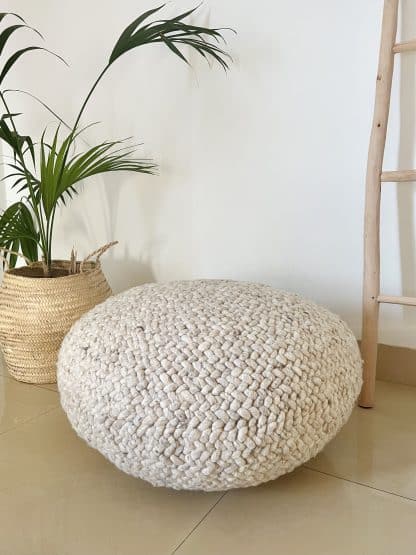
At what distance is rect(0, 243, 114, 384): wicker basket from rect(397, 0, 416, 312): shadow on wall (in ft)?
2.39

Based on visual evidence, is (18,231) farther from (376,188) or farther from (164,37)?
(376,188)

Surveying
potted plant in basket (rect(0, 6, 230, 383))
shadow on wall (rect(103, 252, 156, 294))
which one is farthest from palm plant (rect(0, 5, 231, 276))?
shadow on wall (rect(103, 252, 156, 294))

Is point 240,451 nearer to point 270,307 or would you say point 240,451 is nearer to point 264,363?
point 264,363

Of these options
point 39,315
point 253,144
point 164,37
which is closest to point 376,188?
point 253,144

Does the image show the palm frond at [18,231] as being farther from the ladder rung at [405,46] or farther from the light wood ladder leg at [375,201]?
the ladder rung at [405,46]

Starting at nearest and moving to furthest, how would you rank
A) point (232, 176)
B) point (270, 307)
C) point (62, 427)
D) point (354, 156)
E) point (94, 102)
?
point (270, 307)
point (62, 427)
point (354, 156)
point (232, 176)
point (94, 102)

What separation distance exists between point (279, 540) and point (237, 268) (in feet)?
2.51

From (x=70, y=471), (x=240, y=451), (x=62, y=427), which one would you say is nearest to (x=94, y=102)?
(x=62, y=427)

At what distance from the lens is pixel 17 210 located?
1.41 metres

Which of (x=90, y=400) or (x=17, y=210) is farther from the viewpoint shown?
(x=17, y=210)

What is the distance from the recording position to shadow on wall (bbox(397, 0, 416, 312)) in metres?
1.13

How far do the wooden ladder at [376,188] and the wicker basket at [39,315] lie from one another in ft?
2.10

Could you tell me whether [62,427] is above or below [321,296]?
below

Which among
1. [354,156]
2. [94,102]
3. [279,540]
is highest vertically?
[94,102]
